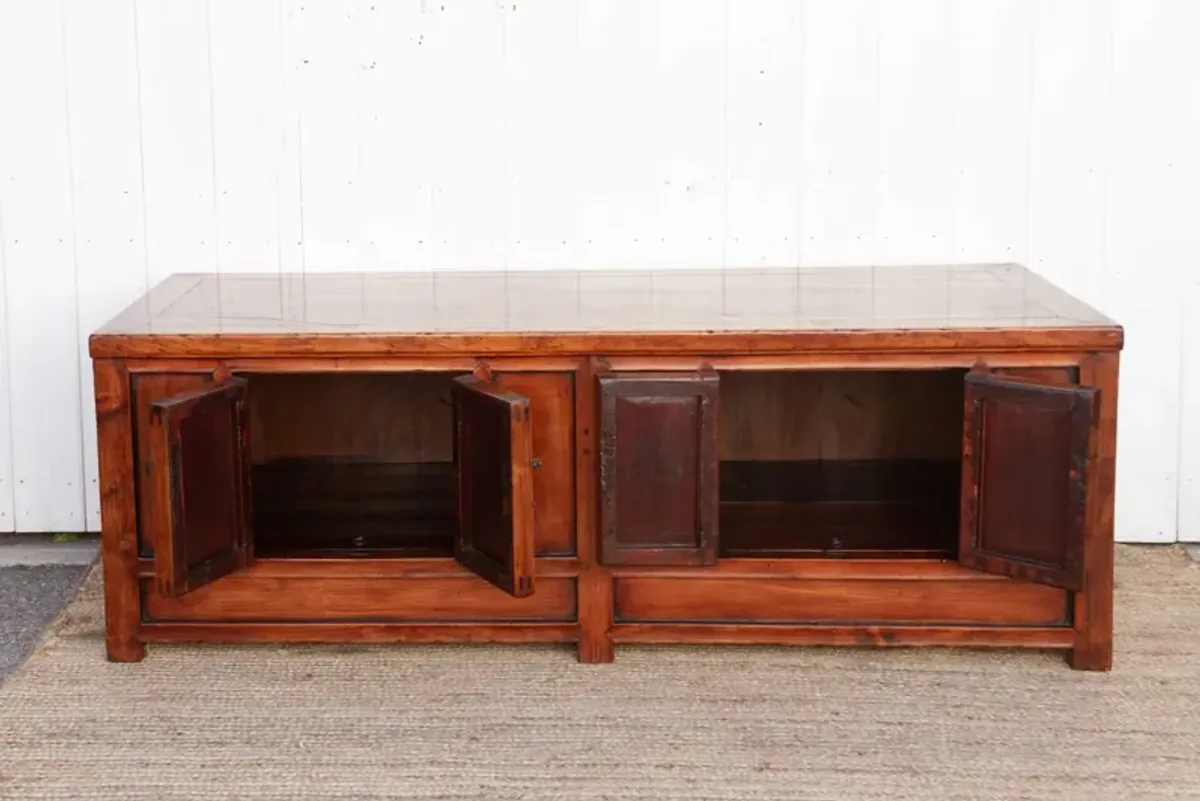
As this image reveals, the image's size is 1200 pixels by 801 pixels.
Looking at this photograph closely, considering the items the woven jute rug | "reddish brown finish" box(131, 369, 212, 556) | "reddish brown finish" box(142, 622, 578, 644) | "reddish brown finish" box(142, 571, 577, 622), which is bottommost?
the woven jute rug

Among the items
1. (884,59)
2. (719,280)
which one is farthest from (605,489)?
(884,59)

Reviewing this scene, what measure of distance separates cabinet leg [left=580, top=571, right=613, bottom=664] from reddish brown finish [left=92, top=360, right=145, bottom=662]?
0.87 metres

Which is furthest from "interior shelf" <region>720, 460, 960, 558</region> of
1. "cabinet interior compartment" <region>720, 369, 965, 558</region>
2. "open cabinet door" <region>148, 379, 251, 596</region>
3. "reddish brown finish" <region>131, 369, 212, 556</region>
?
"reddish brown finish" <region>131, 369, 212, 556</region>

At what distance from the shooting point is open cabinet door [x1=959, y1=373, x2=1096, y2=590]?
116 inches

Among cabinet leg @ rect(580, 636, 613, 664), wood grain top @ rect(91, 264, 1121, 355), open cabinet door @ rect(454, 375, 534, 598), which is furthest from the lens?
cabinet leg @ rect(580, 636, 613, 664)

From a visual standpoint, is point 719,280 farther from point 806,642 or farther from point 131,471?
point 131,471

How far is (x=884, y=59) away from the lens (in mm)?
3697

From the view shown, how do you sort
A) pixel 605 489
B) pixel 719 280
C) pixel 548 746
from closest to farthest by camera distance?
pixel 548 746 < pixel 605 489 < pixel 719 280

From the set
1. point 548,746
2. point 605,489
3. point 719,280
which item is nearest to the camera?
point 548,746

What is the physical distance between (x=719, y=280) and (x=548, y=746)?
1.25 m

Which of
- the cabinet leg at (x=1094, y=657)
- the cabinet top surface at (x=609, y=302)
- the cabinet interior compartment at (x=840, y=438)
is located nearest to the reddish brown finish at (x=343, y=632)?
the cabinet top surface at (x=609, y=302)

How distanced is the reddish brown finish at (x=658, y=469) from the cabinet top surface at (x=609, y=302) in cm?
11

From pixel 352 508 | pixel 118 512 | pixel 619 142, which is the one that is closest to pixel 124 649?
pixel 118 512

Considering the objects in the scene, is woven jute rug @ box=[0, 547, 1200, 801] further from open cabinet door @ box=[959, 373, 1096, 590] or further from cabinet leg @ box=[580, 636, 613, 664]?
open cabinet door @ box=[959, 373, 1096, 590]
